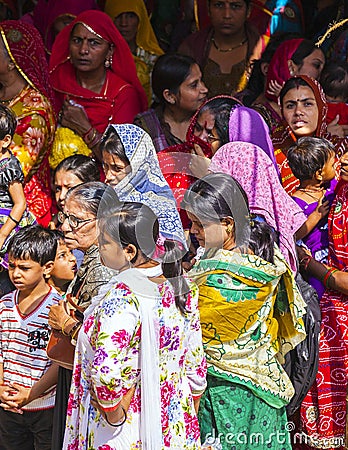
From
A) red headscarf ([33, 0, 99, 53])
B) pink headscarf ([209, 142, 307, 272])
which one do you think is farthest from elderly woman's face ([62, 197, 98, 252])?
red headscarf ([33, 0, 99, 53])

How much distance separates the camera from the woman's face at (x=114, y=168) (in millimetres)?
4082

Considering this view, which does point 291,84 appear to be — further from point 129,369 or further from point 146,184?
point 129,369

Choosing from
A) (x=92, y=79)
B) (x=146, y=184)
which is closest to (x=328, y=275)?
(x=146, y=184)

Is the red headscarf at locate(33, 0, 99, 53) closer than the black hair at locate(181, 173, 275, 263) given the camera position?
No

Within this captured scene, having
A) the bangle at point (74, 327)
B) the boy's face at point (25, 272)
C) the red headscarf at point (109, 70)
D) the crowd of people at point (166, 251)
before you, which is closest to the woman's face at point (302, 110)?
the crowd of people at point (166, 251)

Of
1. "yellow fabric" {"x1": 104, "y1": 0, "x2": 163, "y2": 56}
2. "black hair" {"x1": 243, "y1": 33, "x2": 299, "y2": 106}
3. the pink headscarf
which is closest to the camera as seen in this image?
the pink headscarf

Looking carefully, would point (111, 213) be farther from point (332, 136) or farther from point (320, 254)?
point (332, 136)

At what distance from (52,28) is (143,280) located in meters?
3.40

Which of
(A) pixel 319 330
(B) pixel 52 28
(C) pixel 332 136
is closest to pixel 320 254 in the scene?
(A) pixel 319 330

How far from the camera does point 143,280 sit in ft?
10.1

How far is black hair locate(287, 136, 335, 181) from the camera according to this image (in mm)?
4293

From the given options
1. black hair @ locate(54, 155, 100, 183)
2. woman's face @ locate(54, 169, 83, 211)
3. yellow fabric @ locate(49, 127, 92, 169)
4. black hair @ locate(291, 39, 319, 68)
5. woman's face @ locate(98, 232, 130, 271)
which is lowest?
woman's face @ locate(98, 232, 130, 271)

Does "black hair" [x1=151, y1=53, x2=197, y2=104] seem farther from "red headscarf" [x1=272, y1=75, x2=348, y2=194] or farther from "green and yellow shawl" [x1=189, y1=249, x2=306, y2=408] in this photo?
"green and yellow shawl" [x1=189, y1=249, x2=306, y2=408]

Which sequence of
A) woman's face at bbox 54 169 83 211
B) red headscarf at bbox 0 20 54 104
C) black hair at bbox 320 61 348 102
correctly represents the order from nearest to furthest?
woman's face at bbox 54 169 83 211
red headscarf at bbox 0 20 54 104
black hair at bbox 320 61 348 102
